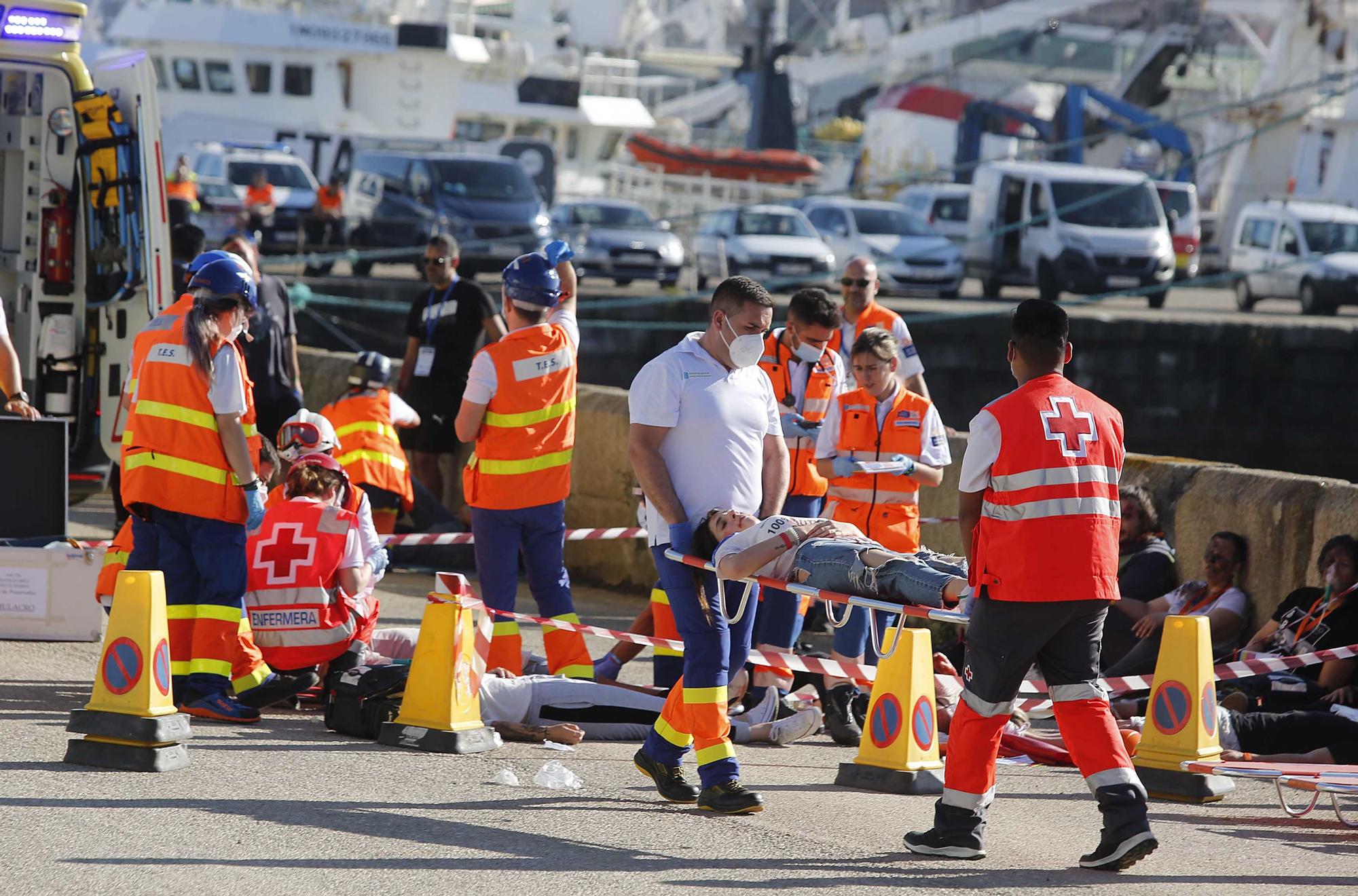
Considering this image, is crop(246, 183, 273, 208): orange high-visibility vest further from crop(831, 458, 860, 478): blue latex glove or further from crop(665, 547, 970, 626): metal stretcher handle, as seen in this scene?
crop(665, 547, 970, 626): metal stretcher handle

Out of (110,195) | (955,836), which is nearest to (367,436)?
(110,195)

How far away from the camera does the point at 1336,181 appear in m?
37.3

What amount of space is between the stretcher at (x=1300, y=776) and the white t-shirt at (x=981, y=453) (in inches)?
63.1

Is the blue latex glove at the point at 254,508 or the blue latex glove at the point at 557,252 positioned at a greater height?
the blue latex glove at the point at 557,252

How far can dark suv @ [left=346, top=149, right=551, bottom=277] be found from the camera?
28125 millimetres

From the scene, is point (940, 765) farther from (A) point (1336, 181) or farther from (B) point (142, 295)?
(A) point (1336, 181)

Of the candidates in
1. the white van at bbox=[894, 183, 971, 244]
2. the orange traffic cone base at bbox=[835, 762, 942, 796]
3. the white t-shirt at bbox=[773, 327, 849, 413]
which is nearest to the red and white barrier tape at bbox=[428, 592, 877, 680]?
the orange traffic cone base at bbox=[835, 762, 942, 796]

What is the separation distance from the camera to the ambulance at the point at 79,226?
9758 millimetres

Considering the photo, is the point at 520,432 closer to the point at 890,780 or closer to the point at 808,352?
the point at 808,352

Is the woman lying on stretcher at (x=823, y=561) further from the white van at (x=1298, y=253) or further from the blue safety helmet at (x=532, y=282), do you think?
the white van at (x=1298, y=253)

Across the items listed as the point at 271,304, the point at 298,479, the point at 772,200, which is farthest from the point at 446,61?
the point at 298,479

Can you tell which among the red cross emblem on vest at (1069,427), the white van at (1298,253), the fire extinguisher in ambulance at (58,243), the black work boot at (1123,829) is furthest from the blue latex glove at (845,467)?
the white van at (1298,253)

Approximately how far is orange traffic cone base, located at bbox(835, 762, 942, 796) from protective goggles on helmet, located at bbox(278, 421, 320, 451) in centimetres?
274

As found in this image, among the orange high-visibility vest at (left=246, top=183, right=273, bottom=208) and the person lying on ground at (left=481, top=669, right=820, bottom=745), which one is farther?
the orange high-visibility vest at (left=246, top=183, right=273, bottom=208)
